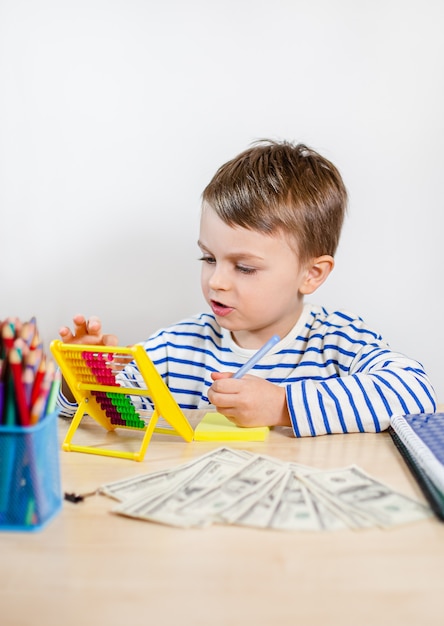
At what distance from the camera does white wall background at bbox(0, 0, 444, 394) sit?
1440 millimetres

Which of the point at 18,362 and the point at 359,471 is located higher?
the point at 18,362

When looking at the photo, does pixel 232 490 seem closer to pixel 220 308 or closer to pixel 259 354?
pixel 259 354

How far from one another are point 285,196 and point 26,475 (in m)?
0.76

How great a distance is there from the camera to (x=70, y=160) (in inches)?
58.4

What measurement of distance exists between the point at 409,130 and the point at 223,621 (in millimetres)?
1254

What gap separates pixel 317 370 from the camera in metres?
1.24

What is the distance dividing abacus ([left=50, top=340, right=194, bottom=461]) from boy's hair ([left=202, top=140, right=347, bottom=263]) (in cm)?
41

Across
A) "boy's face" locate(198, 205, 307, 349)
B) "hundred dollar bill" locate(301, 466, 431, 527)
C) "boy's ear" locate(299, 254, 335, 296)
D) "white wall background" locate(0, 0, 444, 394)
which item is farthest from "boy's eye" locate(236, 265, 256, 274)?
"hundred dollar bill" locate(301, 466, 431, 527)

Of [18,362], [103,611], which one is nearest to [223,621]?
[103,611]

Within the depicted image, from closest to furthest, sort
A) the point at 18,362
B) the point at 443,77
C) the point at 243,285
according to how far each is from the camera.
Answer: the point at 18,362, the point at 243,285, the point at 443,77

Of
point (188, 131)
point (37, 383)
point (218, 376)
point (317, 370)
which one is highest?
point (188, 131)

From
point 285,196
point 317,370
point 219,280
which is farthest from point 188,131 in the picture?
point 317,370

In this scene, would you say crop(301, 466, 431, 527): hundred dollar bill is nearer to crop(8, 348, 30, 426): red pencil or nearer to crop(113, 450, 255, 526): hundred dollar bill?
crop(113, 450, 255, 526): hundred dollar bill

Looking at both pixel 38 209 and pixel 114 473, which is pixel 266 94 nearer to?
pixel 38 209
